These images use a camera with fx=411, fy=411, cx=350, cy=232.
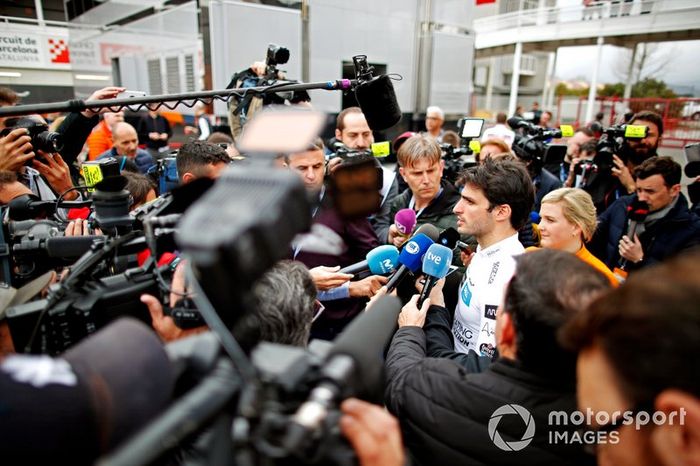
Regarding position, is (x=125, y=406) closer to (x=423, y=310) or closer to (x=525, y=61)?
(x=423, y=310)

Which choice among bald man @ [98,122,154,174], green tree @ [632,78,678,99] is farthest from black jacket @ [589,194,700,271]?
green tree @ [632,78,678,99]

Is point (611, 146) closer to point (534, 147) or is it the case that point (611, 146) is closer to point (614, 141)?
point (614, 141)

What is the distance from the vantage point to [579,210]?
7.52 feet

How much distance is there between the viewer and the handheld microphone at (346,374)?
566mm

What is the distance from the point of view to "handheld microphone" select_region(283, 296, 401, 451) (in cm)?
57

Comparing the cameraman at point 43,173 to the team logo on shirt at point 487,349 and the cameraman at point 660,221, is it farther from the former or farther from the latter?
the cameraman at point 660,221

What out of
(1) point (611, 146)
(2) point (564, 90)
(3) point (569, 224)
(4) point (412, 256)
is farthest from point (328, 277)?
(2) point (564, 90)

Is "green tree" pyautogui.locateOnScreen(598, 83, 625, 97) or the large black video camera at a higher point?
"green tree" pyautogui.locateOnScreen(598, 83, 625, 97)

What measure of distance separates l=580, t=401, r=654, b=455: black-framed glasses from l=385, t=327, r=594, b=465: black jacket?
62mm

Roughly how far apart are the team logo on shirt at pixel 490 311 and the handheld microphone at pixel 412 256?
1.11 ft

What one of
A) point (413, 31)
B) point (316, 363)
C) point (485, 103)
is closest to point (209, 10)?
point (413, 31)

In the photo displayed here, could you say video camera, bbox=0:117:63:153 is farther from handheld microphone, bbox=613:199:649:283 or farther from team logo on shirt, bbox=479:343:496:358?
handheld microphone, bbox=613:199:649:283

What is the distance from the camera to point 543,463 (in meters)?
1.07

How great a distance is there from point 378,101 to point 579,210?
52.2 inches
